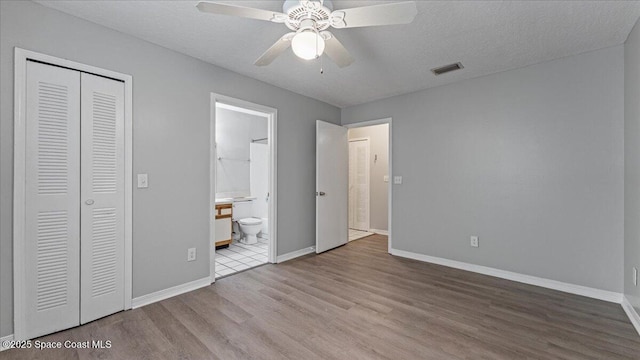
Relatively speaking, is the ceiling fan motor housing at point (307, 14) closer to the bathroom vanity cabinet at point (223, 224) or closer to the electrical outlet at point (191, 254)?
the electrical outlet at point (191, 254)

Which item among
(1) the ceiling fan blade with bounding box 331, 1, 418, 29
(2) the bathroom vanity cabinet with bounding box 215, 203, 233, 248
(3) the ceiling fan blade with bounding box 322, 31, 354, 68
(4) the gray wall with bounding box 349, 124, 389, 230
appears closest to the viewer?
(1) the ceiling fan blade with bounding box 331, 1, 418, 29

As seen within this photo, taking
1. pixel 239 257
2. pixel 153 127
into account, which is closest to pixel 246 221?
pixel 239 257

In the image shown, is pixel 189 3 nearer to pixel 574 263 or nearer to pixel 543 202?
pixel 543 202

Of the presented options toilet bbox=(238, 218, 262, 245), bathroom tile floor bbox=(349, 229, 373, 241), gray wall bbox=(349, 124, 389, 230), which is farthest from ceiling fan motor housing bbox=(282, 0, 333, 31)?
gray wall bbox=(349, 124, 389, 230)

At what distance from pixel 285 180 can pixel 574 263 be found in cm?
331

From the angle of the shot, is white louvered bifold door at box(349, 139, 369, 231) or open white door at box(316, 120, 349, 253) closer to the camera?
open white door at box(316, 120, 349, 253)

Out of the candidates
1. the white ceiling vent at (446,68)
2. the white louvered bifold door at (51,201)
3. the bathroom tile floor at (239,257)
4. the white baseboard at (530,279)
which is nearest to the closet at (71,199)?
the white louvered bifold door at (51,201)

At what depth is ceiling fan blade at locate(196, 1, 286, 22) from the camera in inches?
57.4

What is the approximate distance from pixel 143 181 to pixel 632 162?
13.8 feet

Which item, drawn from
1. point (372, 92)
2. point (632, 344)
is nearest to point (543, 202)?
point (632, 344)

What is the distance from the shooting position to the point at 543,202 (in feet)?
9.39

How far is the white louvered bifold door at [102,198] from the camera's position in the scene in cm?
211

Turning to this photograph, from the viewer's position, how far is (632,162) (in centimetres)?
222

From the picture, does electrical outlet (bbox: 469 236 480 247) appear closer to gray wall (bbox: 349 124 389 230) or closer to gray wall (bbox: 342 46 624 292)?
gray wall (bbox: 342 46 624 292)
